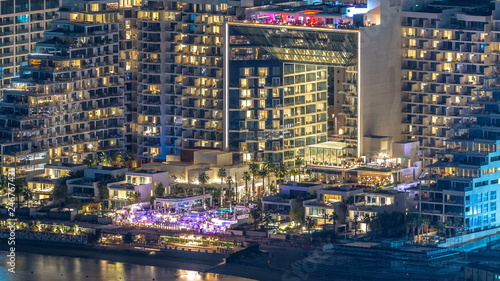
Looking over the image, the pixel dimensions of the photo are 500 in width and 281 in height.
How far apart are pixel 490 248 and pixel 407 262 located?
10794 millimetres

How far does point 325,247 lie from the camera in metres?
197

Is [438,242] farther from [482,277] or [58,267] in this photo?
[58,267]

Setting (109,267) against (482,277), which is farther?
(109,267)

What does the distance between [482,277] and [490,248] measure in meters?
14.6

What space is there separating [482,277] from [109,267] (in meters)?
35.2

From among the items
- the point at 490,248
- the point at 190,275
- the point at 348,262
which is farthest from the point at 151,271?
the point at 490,248

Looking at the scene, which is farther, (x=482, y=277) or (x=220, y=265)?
(x=220, y=265)

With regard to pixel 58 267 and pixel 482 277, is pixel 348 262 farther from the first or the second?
pixel 58 267

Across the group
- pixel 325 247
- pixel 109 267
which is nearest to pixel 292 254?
pixel 325 247

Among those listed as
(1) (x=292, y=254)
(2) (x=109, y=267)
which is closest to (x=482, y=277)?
(1) (x=292, y=254)

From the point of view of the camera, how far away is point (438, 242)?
198250mm

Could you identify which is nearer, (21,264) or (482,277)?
(482,277)

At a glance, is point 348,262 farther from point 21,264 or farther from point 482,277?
point 21,264

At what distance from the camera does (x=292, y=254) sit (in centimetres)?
19912
